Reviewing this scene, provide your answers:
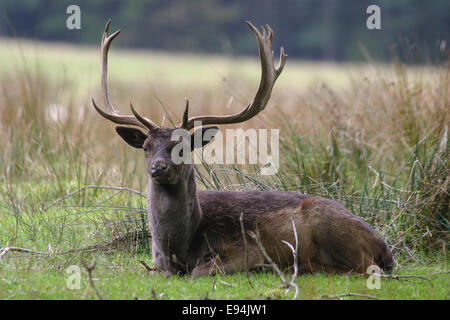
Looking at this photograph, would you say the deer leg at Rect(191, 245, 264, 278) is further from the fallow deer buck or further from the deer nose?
the deer nose

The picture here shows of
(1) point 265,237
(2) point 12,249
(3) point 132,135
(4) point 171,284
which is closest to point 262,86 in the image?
(3) point 132,135

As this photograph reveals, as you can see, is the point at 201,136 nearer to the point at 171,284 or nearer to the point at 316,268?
the point at 171,284

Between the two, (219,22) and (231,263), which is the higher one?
(219,22)

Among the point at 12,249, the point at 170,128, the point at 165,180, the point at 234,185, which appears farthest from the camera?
the point at 234,185

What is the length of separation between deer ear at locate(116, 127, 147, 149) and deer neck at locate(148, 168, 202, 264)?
49 centimetres

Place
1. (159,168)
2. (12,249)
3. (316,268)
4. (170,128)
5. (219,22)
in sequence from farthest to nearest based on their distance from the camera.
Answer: (219,22) → (12,249) → (316,268) → (170,128) → (159,168)

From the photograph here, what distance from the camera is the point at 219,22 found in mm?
39750

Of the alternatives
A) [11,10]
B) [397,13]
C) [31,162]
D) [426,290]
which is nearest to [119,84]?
[31,162]

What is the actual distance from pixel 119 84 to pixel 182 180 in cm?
1475

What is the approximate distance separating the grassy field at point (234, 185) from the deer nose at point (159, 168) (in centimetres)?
91

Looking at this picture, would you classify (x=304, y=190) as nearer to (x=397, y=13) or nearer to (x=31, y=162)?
(x=31, y=162)

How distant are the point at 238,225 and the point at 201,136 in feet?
2.96

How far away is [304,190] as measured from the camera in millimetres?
7867

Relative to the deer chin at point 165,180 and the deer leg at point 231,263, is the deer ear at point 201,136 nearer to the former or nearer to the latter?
the deer chin at point 165,180
